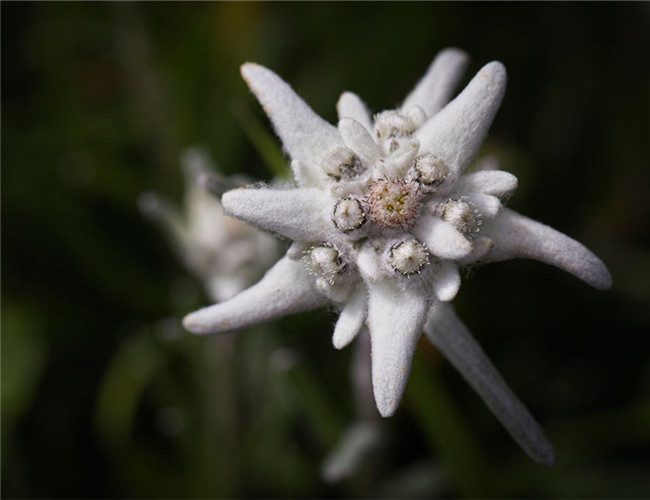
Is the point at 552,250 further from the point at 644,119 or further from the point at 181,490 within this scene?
the point at 644,119

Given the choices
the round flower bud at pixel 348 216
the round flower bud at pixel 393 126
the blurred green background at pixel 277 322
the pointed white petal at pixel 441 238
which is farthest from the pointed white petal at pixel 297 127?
the blurred green background at pixel 277 322

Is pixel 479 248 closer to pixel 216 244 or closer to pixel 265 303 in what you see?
pixel 265 303

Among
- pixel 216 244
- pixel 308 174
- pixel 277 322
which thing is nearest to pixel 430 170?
pixel 308 174

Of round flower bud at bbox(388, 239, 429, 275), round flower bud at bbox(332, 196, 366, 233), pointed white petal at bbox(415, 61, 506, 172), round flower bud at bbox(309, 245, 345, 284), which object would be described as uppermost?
pointed white petal at bbox(415, 61, 506, 172)

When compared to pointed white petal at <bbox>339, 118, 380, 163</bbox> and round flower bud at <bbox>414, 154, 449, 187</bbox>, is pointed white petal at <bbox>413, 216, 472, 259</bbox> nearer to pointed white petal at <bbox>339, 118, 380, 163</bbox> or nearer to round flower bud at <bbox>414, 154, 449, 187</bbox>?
round flower bud at <bbox>414, 154, 449, 187</bbox>

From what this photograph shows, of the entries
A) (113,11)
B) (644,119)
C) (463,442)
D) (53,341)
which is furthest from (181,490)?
(644,119)

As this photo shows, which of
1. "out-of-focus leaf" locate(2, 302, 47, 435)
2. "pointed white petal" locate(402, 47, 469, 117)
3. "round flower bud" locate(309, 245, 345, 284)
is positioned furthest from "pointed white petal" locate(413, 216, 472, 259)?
"out-of-focus leaf" locate(2, 302, 47, 435)
